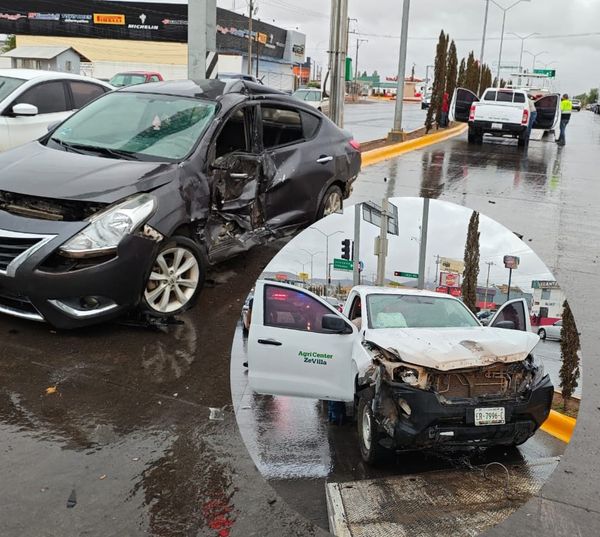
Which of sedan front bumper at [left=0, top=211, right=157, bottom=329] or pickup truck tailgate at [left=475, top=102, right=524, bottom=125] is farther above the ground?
pickup truck tailgate at [left=475, top=102, right=524, bottom=125]

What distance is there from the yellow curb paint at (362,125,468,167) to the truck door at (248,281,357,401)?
1272 cm

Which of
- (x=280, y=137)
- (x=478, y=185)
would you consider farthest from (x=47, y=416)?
(x=478, y=185)

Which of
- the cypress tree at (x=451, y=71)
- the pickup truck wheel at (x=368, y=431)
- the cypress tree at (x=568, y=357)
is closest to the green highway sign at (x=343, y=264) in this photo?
the pickup truck wheel at (x=368, y=431)

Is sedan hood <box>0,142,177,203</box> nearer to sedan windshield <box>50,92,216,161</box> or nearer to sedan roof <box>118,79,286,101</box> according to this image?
sedan windshield <box>50,92,216,161</box>

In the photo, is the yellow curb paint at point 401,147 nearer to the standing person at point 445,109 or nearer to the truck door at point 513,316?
the standing person at point 445,109

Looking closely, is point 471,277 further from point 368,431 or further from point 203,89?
point 203,89

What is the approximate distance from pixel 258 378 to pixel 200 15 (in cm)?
907

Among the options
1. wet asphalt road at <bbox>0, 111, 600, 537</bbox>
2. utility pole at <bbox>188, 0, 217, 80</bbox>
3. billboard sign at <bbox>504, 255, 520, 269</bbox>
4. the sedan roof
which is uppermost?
utility pole at <bbox>188, 0, 217, 80</bbox>

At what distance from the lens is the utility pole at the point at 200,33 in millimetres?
10164

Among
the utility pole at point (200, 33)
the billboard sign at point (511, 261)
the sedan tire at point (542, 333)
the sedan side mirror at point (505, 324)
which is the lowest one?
the sedan tire at point (542, 333)

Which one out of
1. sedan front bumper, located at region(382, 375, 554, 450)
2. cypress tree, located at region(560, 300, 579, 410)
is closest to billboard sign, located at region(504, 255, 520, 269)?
cypress tree, located at region(560, 300, 579, 410)

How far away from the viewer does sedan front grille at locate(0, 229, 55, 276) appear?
442cm

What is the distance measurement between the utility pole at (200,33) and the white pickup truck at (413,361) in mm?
8580

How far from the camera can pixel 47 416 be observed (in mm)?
3701
